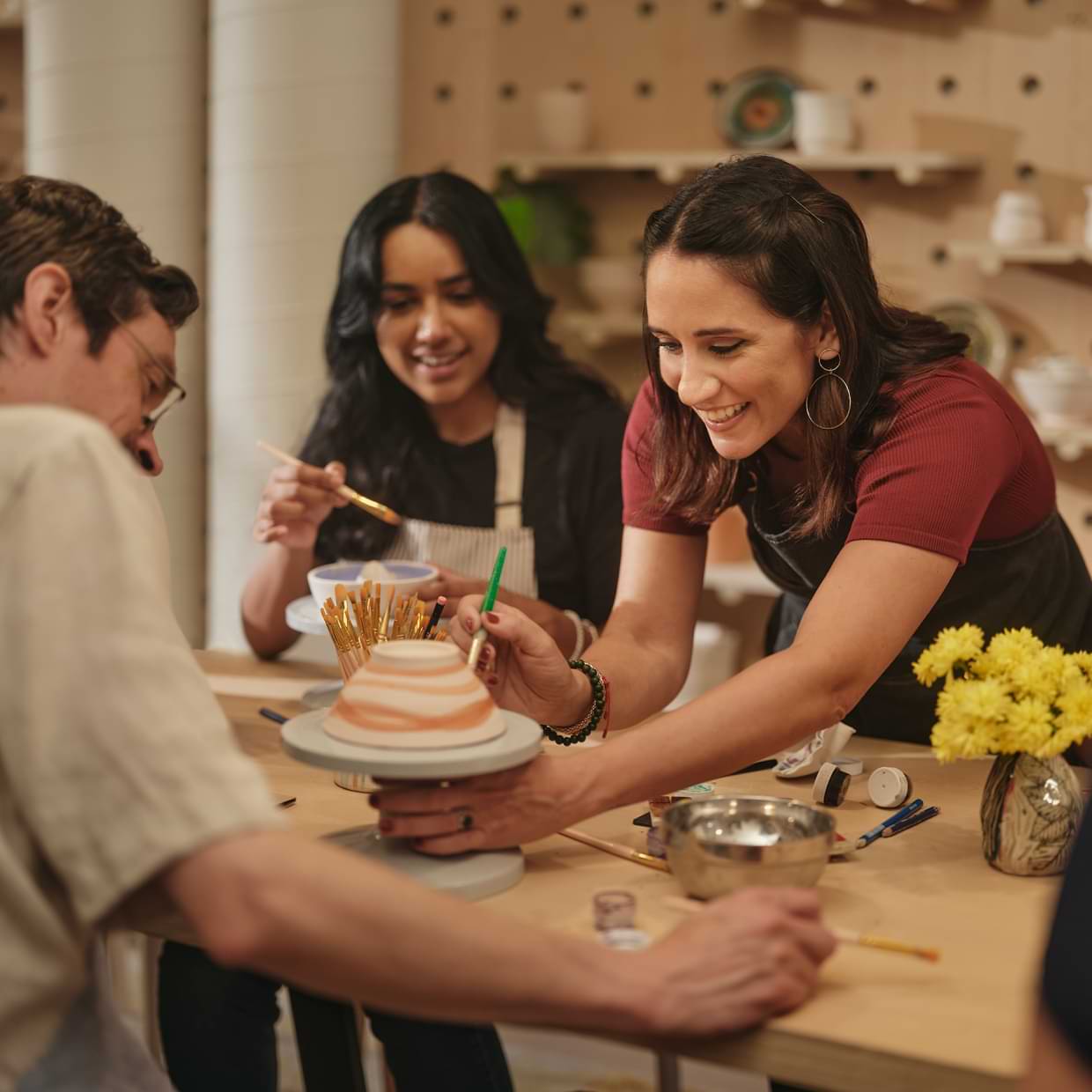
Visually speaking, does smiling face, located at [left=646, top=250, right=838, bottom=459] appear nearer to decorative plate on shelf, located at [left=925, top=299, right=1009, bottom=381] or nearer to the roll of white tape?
the roll of white tape

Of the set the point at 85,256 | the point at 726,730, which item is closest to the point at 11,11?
the point at 85,256

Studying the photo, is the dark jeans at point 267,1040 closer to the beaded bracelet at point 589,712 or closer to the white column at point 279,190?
the beaded bracelet at point 589,712

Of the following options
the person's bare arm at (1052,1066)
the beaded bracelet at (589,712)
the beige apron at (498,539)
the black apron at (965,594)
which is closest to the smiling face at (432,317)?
the beige apron at (498,539)

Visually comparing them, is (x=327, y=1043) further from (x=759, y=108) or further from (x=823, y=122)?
(x=759, y=108)

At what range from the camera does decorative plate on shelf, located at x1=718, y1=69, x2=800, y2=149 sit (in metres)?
3.60

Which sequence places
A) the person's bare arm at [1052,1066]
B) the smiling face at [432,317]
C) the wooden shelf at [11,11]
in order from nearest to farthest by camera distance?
the person's bare arm at [1052,1066], the smiling face at [432,317], the wooden shelf at [11,11]

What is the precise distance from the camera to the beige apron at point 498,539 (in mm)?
2584

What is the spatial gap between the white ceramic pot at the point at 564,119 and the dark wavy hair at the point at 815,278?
1993 mm

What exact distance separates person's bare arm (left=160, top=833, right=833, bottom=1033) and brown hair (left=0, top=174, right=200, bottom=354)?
592mm

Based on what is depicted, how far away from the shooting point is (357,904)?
988mm

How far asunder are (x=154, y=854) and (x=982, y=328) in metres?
2.93

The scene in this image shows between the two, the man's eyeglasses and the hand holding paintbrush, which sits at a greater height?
the man's eyeglasses

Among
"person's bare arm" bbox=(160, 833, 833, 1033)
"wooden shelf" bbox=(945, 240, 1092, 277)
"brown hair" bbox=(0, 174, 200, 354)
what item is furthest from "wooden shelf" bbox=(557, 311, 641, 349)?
"person's bare arm" bbox=(160, 833, 833, 1033)

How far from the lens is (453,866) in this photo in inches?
52.2
